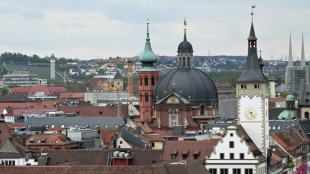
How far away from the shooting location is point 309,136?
161750 mm

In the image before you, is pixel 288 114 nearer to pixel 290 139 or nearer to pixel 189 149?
pixel 290 139

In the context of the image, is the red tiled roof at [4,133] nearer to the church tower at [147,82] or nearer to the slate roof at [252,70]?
the slate roof at [252,70]

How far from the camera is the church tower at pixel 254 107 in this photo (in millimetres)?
120938

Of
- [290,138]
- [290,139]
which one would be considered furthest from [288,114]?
[290,139]

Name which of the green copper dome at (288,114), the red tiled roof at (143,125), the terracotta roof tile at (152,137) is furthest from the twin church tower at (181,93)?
the terracotta roof tile at (152,137)

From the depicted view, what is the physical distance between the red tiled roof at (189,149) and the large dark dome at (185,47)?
59.9 metres

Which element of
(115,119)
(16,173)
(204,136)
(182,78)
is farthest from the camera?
(115,119)

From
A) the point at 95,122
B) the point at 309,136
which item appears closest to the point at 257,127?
the point at 309,136

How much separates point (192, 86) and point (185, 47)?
22.1ft

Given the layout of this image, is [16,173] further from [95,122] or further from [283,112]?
[283,112]

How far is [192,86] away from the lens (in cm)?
17138

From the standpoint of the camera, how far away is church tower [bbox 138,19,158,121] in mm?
177275

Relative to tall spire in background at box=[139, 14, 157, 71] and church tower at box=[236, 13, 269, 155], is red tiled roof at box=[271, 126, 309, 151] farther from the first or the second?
tall spire in background at box=[139, 14, 157, 71]

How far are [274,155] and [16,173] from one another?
38630 mm
